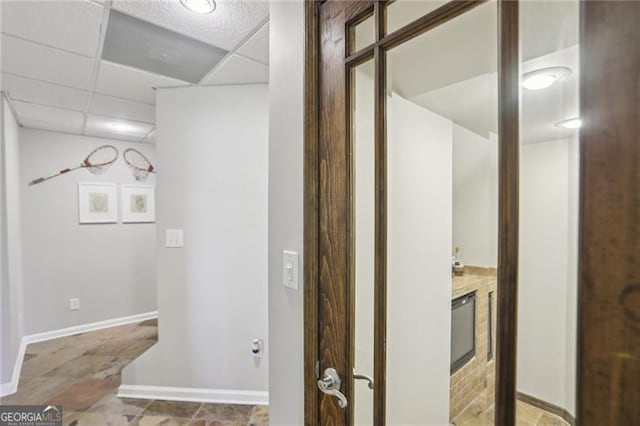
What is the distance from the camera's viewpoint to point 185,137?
2.38 m

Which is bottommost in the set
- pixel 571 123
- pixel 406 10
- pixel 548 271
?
pixel 548 271

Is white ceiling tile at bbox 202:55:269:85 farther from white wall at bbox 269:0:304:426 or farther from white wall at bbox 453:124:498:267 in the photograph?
white wall at bbox 453:124:498:267

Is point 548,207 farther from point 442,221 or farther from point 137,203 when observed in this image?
point 137,203

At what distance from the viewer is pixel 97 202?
3818 millimetres

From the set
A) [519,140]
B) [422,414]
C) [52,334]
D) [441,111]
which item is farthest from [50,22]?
[52,334]

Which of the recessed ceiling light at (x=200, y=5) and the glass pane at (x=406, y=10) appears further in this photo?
the recessed ceiling light at (x=200, y=5)

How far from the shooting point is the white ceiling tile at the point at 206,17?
142 cm

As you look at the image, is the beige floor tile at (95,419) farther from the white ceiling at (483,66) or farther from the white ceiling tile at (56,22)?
the white ceiling at (483,66)

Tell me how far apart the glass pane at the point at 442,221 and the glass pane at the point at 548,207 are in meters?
0.06

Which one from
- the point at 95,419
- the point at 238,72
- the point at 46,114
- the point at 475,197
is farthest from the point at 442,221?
the point at 46,114

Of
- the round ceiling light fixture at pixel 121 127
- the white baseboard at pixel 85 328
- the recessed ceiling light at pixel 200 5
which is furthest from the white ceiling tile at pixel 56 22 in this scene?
the white baseboard at pixel 85 328

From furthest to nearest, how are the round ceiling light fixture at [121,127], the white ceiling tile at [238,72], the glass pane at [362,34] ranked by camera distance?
the round ceiling light fixture at [121,127], the white ceiling tile at [238,72], the glass pane at [362,34]

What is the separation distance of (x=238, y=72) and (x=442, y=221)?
1.91 m

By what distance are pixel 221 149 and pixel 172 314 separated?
4.33 ft
